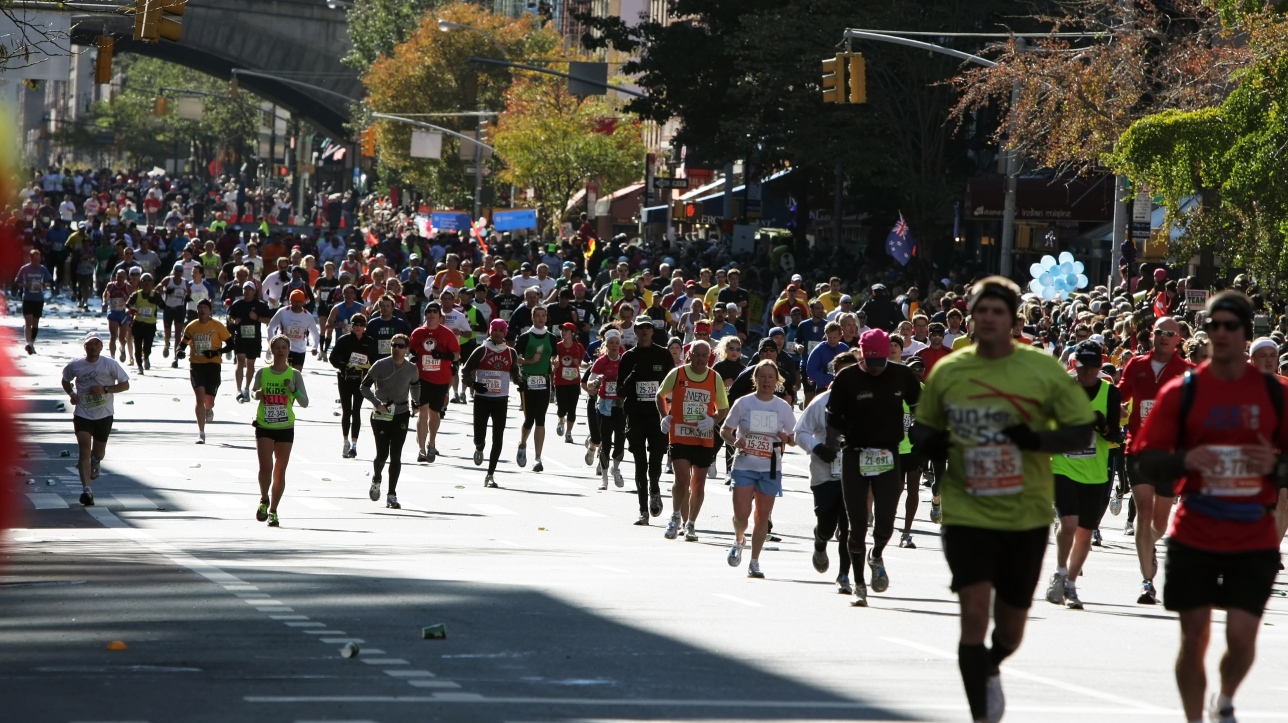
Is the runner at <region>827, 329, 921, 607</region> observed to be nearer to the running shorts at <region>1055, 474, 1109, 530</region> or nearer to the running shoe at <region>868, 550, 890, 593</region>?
the running shoe at <region>868, 550, 890, 593</region>

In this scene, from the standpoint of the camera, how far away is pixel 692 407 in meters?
16.5

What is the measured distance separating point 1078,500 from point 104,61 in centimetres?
1547

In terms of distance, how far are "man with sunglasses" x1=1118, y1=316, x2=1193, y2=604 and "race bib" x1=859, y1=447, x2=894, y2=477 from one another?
171 cm

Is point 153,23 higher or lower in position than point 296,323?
higher

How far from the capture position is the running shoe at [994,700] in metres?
6.98

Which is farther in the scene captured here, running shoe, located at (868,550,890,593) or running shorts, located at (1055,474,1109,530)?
running shorts, located at (1055,474,1109,530)

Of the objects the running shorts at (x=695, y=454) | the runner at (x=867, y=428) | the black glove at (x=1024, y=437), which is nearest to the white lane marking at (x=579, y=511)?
the running shorts at (x=695, y=454)

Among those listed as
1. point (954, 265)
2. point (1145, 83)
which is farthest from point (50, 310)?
point (1145, 83)

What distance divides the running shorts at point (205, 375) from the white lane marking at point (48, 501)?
503 cm

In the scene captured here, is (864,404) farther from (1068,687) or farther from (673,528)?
(673,528)

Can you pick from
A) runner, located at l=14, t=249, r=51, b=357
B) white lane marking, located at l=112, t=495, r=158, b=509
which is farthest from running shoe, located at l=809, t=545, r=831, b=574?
runner, located at l=14, t=249, r=51, b=357

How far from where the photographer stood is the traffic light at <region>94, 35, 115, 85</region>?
22780mm

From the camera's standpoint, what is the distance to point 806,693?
28.5ft

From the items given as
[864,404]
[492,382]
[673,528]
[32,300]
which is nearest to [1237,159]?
[492,382]
